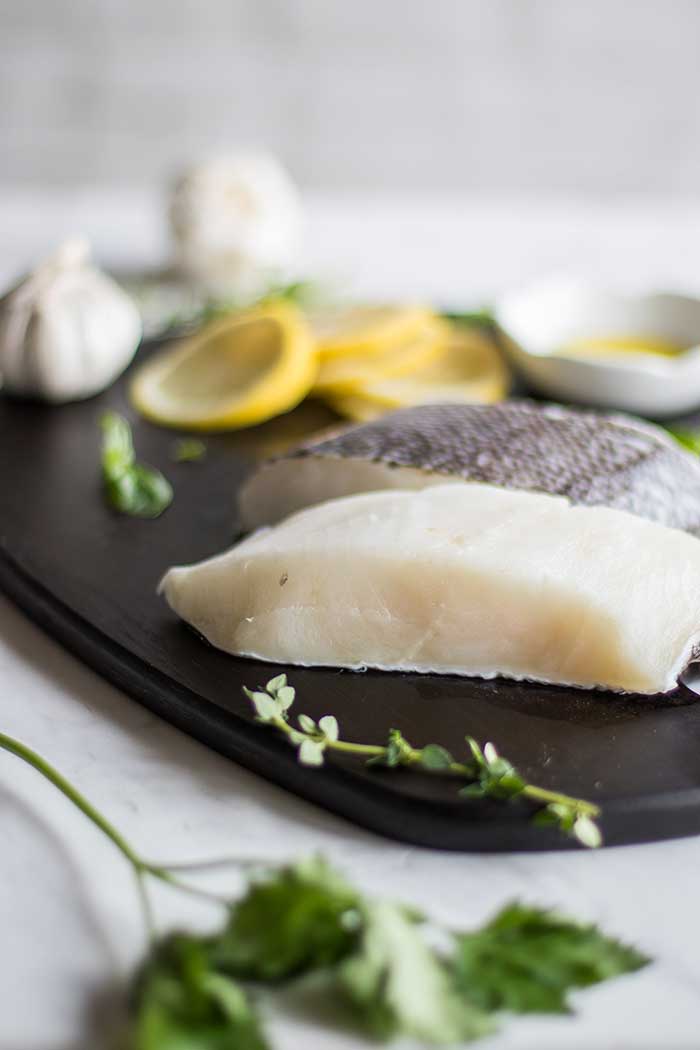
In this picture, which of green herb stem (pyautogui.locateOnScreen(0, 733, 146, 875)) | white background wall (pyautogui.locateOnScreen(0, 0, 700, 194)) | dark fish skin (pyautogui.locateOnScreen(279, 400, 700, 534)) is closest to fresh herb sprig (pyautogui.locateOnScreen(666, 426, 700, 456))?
dark fish skin (pyautogui.locateOnScreen(279, 400, 700, 534))

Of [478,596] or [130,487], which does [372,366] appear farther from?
[478,596]

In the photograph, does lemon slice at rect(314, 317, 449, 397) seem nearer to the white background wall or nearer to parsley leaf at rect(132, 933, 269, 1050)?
parsley leaf at rect(132, 933, 269, 1050)

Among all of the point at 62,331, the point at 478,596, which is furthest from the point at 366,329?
the point at 478,596

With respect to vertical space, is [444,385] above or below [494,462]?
below

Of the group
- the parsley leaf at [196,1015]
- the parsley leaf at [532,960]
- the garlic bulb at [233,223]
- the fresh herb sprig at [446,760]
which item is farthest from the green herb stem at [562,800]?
the garlic bulb at [233,223]

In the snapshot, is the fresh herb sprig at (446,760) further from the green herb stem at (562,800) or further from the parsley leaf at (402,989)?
the parsley leaf at (402,989)

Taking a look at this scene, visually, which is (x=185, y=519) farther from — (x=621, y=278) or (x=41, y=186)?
(x=41, y=186)

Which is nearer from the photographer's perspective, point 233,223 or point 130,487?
point 130,487
